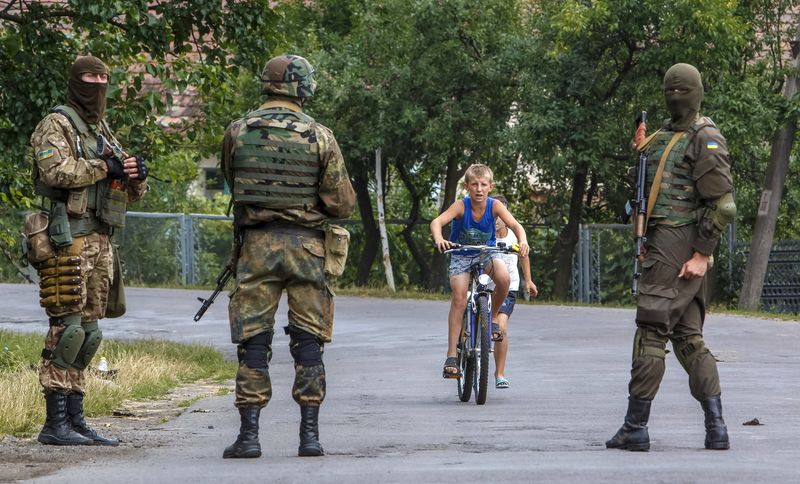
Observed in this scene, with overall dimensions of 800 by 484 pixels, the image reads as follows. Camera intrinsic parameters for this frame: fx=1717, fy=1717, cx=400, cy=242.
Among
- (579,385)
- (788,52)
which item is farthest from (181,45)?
(788,52)

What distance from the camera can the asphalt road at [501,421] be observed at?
7.26 meters

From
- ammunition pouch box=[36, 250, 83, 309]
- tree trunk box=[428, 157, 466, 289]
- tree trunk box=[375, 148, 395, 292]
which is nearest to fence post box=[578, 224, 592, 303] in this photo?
tree trunk box=[428, 157, 466, 289]

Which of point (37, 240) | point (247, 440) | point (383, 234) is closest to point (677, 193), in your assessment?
point (247, 440)

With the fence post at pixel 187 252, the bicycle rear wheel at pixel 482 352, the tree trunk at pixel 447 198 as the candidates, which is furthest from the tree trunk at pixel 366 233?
the bicycle rear wheel at pixel 482 352

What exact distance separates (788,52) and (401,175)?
7812 millimetres

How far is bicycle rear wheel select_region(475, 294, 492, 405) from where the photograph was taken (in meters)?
11.0

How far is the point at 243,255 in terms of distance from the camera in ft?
26.3

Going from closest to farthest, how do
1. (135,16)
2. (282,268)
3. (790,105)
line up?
(282,268) → (135,16) → (790,105)

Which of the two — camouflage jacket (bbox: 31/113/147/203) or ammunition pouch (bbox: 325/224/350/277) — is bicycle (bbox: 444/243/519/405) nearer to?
ammunition pouch (bbox: 325/224/350/277)

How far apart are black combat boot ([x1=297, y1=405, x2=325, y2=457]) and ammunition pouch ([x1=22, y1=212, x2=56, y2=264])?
1.57 meters

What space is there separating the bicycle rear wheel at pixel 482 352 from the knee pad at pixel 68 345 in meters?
3.27

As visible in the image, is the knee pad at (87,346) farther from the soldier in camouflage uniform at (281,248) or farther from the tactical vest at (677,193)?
the tactical vest at (677,193)

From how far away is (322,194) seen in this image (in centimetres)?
799

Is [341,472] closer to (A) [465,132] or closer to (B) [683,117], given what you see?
(B) [683,117]
